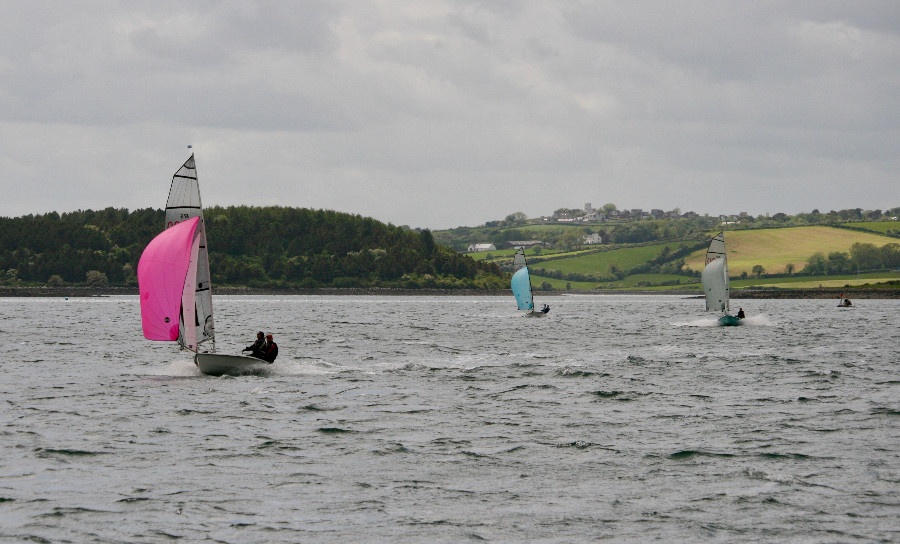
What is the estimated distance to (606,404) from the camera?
116 ft

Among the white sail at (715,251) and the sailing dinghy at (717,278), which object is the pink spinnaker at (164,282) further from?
the white sail at (715,251)

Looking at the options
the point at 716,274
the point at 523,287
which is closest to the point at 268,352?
the point at 716,274

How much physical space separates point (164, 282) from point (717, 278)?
62.3m

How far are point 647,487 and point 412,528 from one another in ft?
19.6

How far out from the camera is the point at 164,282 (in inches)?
1414

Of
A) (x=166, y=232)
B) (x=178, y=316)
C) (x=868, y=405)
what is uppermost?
(x=166, y=232)

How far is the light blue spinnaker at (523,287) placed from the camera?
349 ft

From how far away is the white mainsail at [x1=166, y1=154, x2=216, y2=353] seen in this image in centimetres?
3753

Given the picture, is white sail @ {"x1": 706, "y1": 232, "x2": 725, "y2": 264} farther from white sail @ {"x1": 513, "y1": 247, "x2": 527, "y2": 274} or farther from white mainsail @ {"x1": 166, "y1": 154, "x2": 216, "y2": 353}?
white mainsail @ {"x1": 166, "y1": 154, "x2": 216, "y2": 353}

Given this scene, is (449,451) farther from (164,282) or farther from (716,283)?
(716,283)

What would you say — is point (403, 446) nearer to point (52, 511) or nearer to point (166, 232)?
point (52, 511)

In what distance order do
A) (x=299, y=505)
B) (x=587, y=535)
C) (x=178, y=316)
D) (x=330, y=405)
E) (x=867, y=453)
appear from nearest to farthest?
(x=587, y=535) → (x=299, y=505) → (x=867, y=453) → (x=330, y=405) → (x=178, y=316)

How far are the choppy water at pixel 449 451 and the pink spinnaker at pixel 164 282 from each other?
8.25 feet

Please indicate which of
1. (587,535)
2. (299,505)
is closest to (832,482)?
(587,535)
